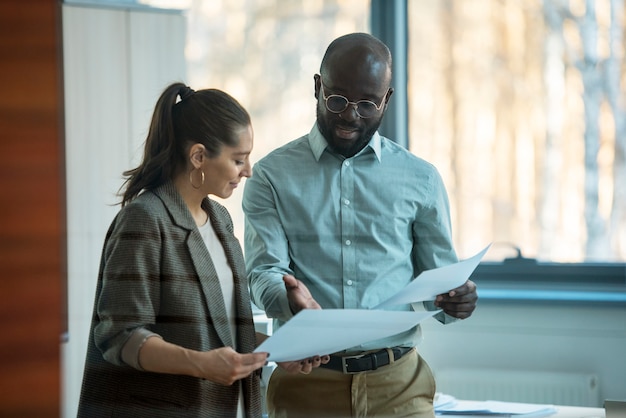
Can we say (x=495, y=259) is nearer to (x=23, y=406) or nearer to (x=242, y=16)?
(x=242, y=16)

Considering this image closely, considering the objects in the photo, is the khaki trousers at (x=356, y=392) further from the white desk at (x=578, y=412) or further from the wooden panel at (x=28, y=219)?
the wooden panel at (x=28, y=219)

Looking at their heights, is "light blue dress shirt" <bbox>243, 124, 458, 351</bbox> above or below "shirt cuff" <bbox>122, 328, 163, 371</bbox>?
above

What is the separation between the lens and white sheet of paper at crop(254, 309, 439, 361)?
98 centimetres

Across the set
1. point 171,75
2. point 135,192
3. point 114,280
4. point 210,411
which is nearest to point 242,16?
point 171,75

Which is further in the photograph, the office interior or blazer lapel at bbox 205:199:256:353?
blazer lapel at bbox 205:199:256:353

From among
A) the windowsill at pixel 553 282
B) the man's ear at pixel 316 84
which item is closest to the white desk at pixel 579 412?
the windowsill at pixel 553 282

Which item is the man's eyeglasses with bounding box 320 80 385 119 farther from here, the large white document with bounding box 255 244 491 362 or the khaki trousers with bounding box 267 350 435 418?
the khaki trousers with bounding box 267 350 435 418

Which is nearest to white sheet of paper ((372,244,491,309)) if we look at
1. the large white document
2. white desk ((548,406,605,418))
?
the large white document

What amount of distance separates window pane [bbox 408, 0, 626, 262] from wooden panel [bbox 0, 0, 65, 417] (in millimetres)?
463

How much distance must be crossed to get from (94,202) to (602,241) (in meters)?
0.67

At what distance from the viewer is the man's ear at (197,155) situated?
3.26ft

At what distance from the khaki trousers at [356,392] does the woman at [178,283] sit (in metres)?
0.07

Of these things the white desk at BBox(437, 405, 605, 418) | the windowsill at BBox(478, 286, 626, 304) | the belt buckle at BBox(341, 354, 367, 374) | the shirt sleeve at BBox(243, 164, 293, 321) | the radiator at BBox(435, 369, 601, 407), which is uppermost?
the shirt sleeve at BBox(243, 164, 293, 321)

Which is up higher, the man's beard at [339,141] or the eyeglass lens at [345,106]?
the eyeglass lens at [345,106]
